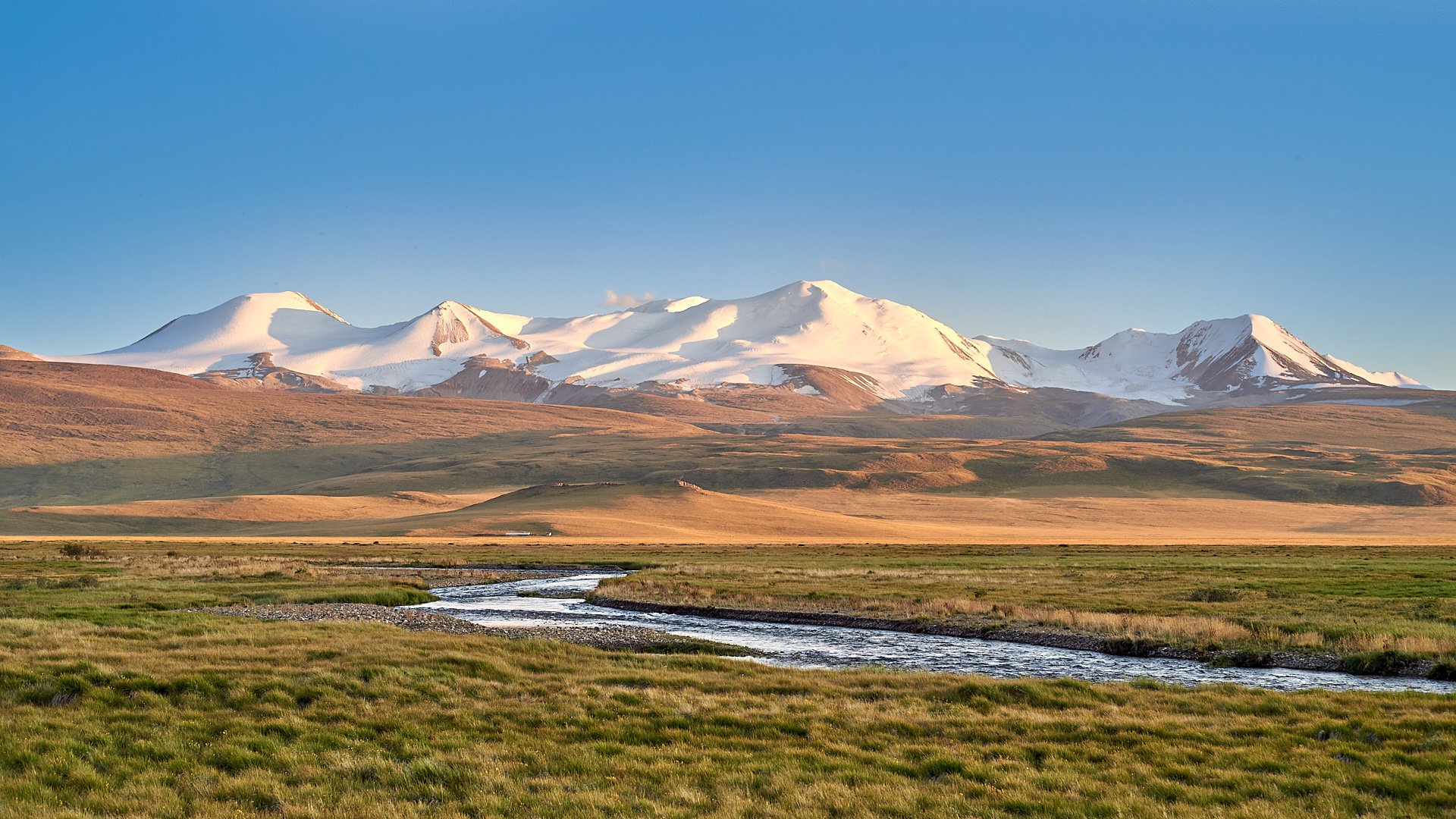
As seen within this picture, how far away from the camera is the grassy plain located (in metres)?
15.0

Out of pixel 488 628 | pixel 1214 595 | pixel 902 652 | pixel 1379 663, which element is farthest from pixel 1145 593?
pixel 488 628

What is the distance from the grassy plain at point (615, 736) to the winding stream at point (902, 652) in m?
5.27

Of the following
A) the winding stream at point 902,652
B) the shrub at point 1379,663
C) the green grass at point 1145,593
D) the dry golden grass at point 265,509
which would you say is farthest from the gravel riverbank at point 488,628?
the dry golden grass at point 265,509

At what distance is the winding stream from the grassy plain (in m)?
5.27

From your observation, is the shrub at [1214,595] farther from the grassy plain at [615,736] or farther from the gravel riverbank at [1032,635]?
the grassy plain at [615,736]

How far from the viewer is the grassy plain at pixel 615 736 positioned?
Result: 1505cm

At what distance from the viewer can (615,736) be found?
762 inches

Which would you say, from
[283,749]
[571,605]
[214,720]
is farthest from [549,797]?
[571,605]

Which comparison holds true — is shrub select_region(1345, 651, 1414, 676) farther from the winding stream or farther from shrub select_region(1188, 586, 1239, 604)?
shrub select_region(1188, 586, 1239, 604)

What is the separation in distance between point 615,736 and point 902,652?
19.6 m

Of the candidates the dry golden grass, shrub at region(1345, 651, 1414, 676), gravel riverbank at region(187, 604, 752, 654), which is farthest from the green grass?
the dry golden grass

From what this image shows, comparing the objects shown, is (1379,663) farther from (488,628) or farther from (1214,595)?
(488,628)

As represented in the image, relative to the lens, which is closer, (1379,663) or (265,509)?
(1379,663)

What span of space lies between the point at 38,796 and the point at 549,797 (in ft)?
23.4
